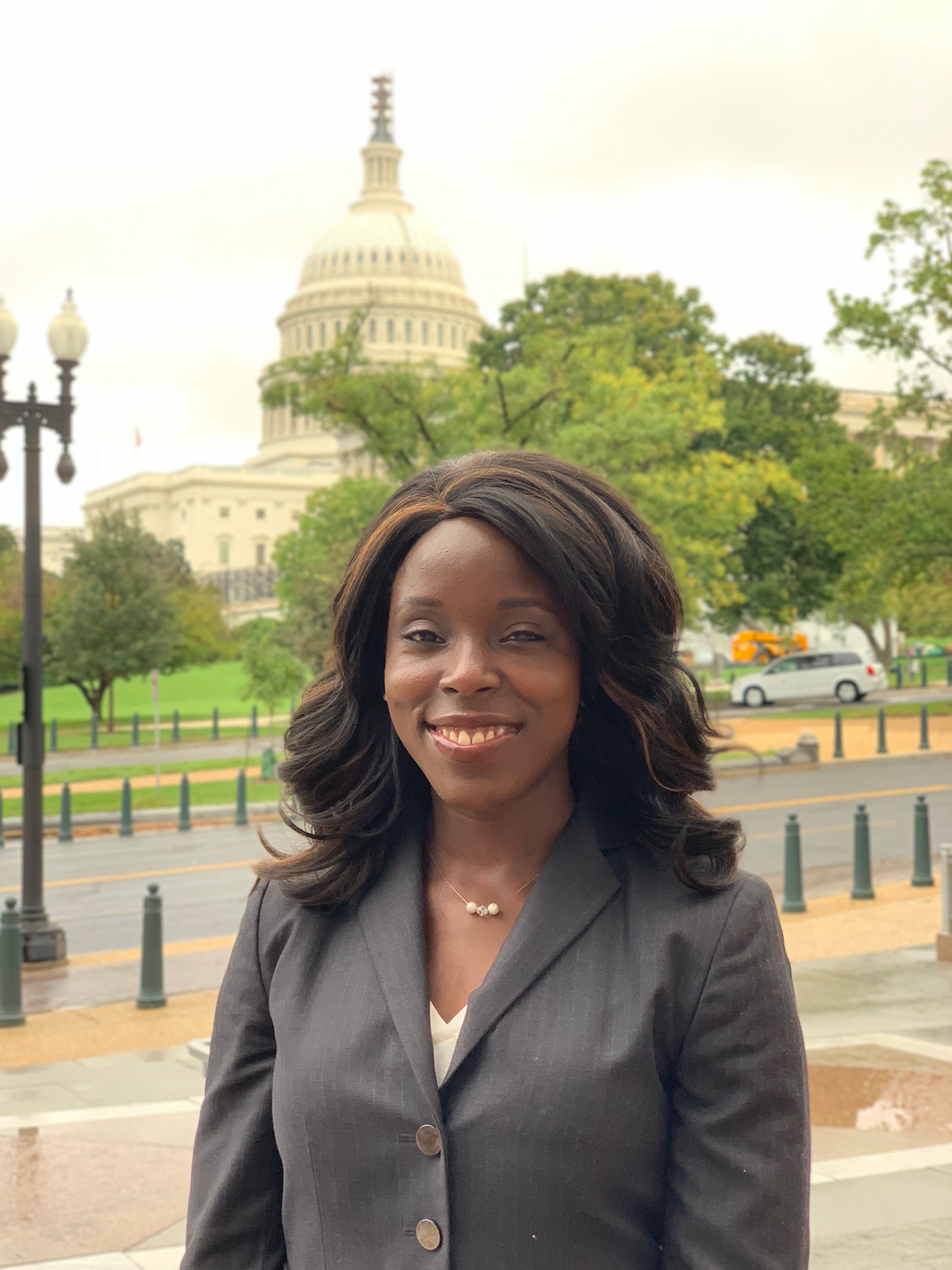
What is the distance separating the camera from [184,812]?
77.4 feet

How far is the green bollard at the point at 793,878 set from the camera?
46.2 feet

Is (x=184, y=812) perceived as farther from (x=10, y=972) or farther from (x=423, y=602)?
(x=423, y=602)

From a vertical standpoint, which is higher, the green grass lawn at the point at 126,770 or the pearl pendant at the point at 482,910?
the pearl pendant at the point at 482,910

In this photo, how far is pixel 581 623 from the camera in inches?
85.7

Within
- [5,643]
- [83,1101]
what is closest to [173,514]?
[5,643]

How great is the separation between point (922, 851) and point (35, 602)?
8.59 metres

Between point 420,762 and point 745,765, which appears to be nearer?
point 420,762

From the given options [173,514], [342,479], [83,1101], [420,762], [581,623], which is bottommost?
[83,1101]

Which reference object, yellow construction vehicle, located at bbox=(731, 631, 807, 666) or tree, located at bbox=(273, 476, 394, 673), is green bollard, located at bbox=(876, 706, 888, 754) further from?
yellow construction vehicle, located at bbox=(731, 631, 807, 666)

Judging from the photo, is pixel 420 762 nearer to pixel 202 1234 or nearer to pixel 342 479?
pixel 202 1234

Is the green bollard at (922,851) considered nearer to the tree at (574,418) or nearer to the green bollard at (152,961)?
the green bollard at (152,961)

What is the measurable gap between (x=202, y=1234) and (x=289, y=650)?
2964cm

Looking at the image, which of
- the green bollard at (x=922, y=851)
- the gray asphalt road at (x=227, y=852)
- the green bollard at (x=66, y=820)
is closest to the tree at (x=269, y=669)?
the gray asphalt road at (x=227, y=852)

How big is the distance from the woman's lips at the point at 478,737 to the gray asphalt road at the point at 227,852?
1257 centimetres
